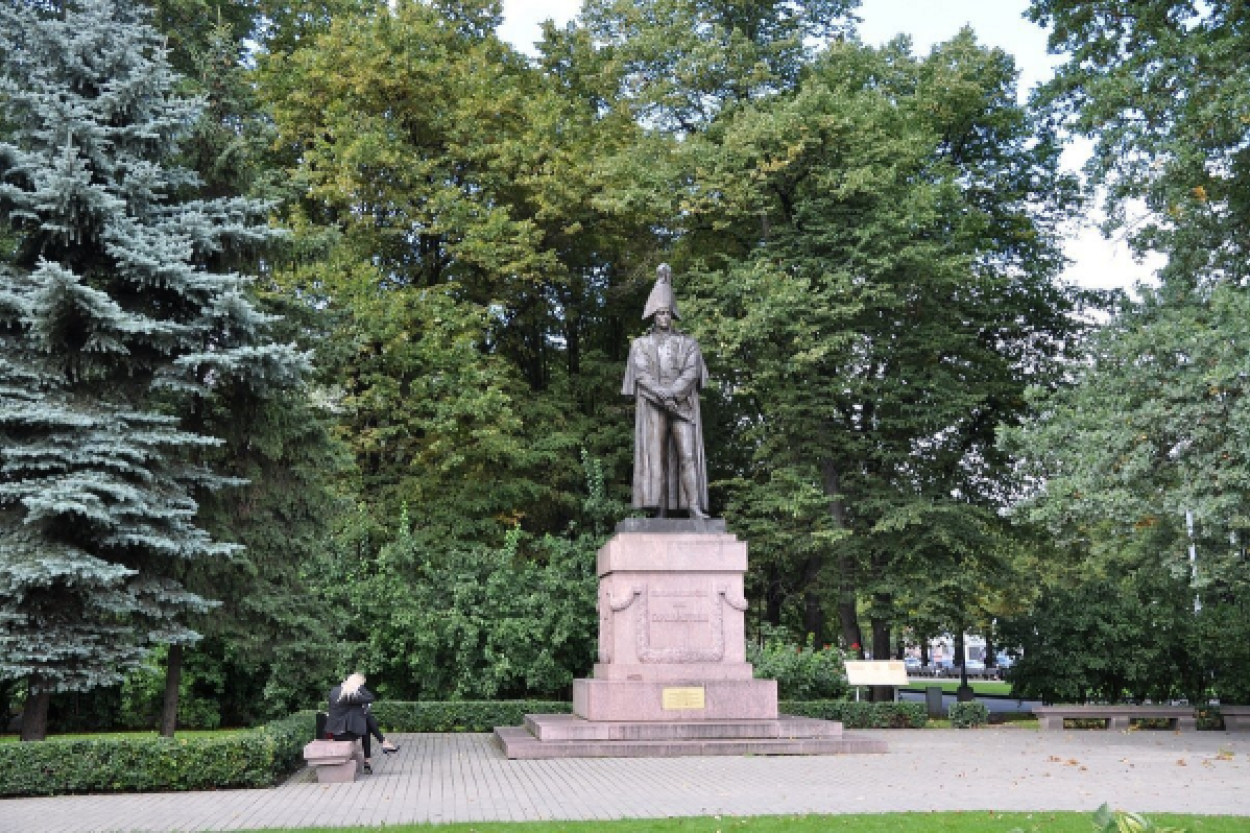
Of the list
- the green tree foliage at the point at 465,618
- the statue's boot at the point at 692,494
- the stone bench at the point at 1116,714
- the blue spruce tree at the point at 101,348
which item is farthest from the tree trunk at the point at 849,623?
the blue spruce tree at the point at 101,348

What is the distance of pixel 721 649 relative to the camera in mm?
15648

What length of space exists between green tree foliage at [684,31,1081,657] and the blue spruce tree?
11492mm

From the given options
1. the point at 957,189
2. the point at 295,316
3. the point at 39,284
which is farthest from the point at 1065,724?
the point at 39,284

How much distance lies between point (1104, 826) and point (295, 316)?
13574mm

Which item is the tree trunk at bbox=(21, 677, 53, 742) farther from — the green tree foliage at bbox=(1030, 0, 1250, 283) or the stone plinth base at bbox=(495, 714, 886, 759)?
the green tree foliage at bbox=(1030, 0, 1250, 283)

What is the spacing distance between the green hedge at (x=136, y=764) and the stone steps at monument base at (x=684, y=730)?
3.89 m

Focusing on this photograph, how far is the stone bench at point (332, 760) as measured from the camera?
12.5 metres

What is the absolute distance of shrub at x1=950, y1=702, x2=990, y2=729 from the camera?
19.9 m

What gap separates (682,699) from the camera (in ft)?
49.4

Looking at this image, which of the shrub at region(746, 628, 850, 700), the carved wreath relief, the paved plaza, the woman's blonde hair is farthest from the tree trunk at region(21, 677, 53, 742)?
the shrub at region(746, 628, 850, 700)

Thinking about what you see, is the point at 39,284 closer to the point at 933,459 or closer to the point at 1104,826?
the point at 1104,826

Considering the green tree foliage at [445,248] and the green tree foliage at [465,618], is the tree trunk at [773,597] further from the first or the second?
the green tree foliage at [465,618]

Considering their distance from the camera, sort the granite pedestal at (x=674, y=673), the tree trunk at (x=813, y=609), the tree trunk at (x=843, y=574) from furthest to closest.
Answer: the tree trunk at (x=813, y=609)
the tree trunk at (x=843, y=574)
the granite pedestal at (x=674, y=673)

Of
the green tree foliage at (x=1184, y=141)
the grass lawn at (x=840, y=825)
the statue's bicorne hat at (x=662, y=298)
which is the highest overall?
the green tree foliage at (x=1184, y=141)
